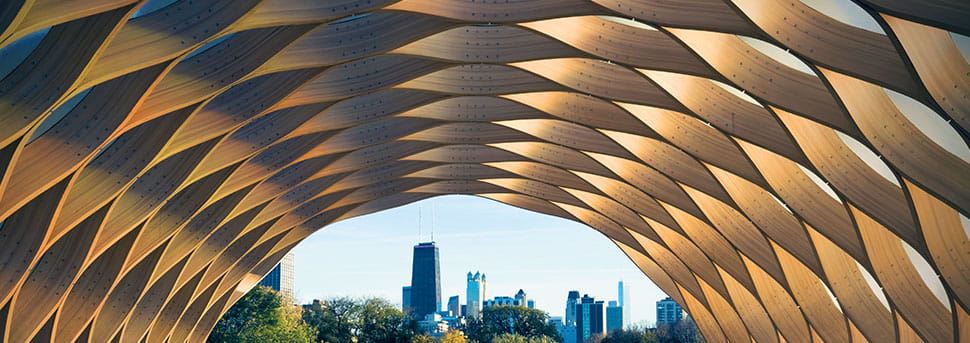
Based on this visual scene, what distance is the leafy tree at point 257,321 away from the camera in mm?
88750

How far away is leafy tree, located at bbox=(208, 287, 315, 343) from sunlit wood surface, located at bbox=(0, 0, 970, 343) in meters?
43.3

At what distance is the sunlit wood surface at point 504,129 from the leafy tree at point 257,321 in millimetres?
43319

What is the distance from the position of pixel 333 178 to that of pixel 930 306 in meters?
28.5

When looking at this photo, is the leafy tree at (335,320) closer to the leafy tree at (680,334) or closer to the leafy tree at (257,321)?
the leafy tree at (257,321)

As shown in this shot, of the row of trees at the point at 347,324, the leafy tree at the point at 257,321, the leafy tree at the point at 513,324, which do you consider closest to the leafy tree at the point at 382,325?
the row of trees at the point at 347,324

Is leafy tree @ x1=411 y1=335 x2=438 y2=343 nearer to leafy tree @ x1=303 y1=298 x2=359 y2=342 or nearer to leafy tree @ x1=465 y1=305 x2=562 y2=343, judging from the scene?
leafy tree @ x1=303 y1=298 x2=359 y2=342

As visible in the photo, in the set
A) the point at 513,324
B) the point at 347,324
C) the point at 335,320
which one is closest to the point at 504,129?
the point at 347,324

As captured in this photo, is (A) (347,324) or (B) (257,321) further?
(A) (347,324)

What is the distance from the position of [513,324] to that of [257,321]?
53.7m

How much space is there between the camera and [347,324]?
113 metres

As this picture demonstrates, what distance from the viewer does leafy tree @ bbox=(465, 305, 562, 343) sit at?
438ft

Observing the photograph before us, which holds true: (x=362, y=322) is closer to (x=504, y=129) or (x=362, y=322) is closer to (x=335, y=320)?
(x=335, y=320)

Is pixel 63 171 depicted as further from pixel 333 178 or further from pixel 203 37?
pixel 333 178

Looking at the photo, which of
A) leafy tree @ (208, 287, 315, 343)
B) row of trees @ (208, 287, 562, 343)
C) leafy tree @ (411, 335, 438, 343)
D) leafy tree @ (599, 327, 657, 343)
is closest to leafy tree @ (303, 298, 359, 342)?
row of trees @ (208, 287, 562, 343)
